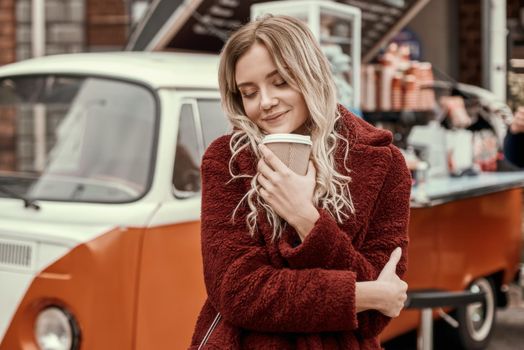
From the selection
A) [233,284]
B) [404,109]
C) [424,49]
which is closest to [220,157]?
[233,284]

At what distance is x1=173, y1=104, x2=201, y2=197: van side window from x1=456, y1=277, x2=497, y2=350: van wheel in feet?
8.01

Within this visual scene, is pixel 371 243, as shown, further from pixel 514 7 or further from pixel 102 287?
pixel 514 7

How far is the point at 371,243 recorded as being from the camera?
193 cm

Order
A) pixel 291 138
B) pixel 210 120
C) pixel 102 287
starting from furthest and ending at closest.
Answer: pixel 210 120
pixel 102 287
pixel 291 138

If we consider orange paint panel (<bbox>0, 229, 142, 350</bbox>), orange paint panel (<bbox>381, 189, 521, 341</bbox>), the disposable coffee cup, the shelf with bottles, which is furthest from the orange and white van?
the shelf with bottles

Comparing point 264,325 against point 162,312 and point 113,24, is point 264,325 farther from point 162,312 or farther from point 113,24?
point 113,24

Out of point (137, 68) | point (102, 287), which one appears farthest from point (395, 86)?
point (102, 287)

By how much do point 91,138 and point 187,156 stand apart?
0.65 meters

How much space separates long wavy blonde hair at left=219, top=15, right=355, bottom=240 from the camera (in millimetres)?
1880

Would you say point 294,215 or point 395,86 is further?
point 395,86

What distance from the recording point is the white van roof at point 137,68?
379 centimetres

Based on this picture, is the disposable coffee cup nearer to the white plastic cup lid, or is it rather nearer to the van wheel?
the white plastic cup lid

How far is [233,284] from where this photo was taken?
6.00ft

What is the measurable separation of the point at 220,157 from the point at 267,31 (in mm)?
296
